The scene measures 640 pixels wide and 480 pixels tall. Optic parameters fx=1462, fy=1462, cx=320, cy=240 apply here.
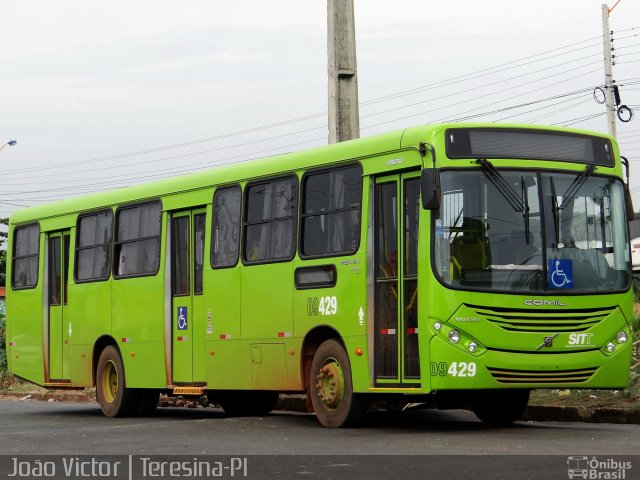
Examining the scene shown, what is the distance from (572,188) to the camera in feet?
49.4

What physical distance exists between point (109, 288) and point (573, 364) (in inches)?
328

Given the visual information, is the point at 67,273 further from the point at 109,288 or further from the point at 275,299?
the point at 275,299

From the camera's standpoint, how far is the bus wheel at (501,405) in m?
16.1

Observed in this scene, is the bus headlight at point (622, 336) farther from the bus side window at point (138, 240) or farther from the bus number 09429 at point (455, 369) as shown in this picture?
the bus side window at point (138, 240)

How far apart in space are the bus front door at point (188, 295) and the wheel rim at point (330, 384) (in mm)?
3028

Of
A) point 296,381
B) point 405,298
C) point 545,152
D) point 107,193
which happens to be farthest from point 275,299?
point 107,193

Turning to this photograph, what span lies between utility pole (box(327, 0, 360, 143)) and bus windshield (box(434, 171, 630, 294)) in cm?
588

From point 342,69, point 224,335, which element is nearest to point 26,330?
point 224,335

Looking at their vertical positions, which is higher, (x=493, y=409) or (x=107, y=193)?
(x=107, y=193)

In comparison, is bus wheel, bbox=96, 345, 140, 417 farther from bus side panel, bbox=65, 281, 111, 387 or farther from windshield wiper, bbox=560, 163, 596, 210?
windshield wiper, bbox=560, 163, 596, 210

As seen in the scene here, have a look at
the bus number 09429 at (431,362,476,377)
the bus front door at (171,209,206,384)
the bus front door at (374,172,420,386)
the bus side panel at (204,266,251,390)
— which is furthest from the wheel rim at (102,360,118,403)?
the bus number 09429 at (431,362,476,377)

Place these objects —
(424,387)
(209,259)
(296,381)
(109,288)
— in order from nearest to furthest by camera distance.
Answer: (424,387), (296,381), (209,259), (109,288)

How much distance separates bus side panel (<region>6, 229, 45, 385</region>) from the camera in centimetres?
2258

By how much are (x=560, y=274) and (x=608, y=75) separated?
121ft
